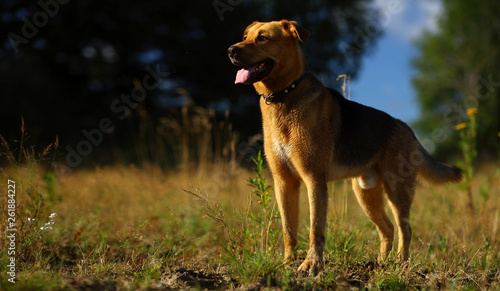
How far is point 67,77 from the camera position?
1658 cm

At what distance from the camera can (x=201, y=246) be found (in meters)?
5.02

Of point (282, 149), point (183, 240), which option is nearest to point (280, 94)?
point (282, 149)

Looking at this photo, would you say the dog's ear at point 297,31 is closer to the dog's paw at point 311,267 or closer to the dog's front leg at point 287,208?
the dog's front leg at point 287,208

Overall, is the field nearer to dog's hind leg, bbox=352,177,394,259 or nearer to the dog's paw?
the dog's paw

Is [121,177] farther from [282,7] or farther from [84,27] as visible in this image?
[282,7]

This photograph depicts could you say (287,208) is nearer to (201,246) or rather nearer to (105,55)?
(201,246)

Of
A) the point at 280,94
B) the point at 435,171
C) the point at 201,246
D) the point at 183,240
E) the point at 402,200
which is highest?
the point at 280,94

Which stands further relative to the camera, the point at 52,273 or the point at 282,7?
the point at 282,7

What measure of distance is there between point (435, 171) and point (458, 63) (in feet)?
78.8

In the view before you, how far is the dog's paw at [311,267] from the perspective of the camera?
328 cm

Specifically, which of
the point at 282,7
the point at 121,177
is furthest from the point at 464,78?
the point at 121,177

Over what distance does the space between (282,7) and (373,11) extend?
6044mm

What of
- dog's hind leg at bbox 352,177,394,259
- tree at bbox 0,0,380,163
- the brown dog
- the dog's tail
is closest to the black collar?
the brown dog

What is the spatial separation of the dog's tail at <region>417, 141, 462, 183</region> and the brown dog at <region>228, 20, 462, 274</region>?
11 cm
